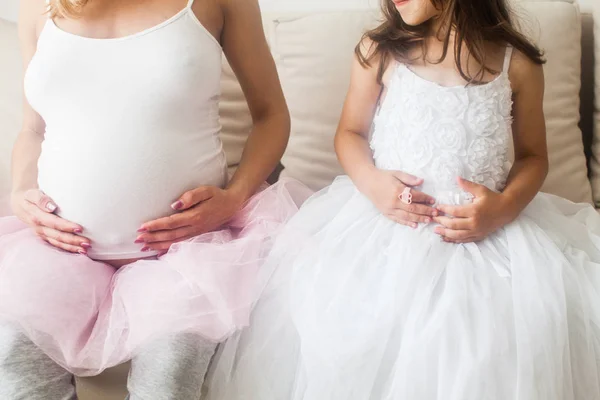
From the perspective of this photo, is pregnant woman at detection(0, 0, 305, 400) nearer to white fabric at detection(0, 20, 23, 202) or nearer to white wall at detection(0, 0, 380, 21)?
white fabric at detection(0, 20, 23, 202)

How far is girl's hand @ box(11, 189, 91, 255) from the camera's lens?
930 mm

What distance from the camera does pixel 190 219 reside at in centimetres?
95

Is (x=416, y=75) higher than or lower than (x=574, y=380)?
higher

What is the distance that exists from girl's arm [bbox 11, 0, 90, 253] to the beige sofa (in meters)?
0.21

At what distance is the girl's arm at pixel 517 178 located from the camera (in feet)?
3.11

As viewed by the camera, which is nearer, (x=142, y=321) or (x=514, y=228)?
(x=142, y=321)

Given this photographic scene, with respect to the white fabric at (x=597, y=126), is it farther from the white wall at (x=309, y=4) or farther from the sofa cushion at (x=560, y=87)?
the white wall at (x=309, y=4)

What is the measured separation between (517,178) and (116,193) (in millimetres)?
688

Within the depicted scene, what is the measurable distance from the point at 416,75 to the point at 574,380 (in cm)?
56

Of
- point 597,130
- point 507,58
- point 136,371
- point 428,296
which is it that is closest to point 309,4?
point 507,58

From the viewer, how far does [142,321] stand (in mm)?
816

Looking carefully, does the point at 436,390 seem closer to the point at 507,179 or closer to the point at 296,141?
the point at 507,179

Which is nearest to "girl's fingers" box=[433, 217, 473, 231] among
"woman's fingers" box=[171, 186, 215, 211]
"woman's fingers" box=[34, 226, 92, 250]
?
"woman's fingers" box=[171, 186, 215, 211]

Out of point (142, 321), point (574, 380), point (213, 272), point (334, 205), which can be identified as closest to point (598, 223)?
point (574, 380)
